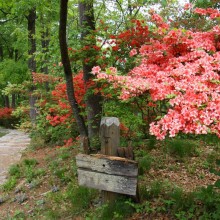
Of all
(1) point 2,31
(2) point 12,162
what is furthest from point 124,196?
(1) point 2,31

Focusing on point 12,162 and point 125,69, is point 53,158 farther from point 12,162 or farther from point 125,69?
point 125,69

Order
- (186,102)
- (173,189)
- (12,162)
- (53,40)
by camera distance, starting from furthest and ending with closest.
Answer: (12,162)
(53,40)
(173,189)
(186,102)

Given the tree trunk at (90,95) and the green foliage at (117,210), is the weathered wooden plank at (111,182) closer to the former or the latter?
the green foliage at (117,210)

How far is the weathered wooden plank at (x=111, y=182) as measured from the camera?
3117 millimetres

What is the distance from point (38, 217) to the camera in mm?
4023

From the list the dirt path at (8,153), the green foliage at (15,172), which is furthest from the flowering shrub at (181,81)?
the dirt path at (8,153)

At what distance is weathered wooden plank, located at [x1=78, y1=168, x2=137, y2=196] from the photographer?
312 centimetres

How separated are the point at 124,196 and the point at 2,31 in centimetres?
1479

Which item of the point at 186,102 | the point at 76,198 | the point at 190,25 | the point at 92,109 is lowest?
the point at 76,198

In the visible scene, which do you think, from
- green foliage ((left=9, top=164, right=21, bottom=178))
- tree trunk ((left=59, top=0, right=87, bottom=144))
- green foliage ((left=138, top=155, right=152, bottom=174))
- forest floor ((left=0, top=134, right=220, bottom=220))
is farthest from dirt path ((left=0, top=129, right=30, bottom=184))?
green foliage ((left=138, top=155, right=152, bottom=174))

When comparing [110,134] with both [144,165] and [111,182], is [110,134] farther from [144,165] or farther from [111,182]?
[144,165]

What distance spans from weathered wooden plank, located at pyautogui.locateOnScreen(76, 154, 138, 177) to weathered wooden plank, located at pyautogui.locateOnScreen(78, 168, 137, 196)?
49 mm

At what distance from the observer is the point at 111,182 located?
10.4 ft

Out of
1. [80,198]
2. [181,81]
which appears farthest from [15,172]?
[181,81]
